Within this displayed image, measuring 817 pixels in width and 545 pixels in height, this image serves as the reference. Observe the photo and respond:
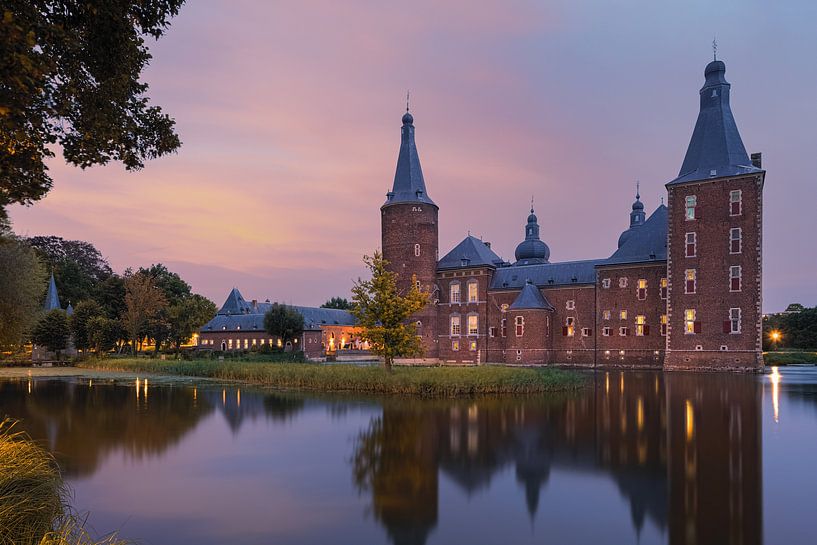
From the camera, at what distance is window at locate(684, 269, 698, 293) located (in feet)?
134

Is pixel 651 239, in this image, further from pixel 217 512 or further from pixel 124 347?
pixel 124 347

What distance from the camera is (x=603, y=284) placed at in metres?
46.9

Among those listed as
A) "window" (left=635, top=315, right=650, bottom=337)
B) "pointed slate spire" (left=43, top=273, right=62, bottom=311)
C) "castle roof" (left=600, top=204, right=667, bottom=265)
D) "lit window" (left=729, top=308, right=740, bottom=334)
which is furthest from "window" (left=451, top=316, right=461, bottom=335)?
"pointed slate spire" (left=43, top=273, right=62, bottom=311)

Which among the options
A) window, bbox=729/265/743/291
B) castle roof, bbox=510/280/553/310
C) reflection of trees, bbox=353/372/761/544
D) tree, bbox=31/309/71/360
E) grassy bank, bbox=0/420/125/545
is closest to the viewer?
grassy bank, bbox=0/420/125/545

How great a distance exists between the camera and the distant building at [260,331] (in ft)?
216

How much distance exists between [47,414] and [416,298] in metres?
16.2

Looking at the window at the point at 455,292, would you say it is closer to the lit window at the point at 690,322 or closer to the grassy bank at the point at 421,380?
the lit window at the point at 690,322

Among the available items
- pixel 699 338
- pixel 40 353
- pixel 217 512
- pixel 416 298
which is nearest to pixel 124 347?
pixel 40 353

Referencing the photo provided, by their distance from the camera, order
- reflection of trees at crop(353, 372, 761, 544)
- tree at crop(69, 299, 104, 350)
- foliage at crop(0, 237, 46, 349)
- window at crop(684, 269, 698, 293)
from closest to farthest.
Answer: reflection of trees at crop(353, 372, 761, 544), foliage at crop(0, 237, 46, 349), window at crop(684, 269, 698, 293), tree at crop(69, 299, 104, 350)

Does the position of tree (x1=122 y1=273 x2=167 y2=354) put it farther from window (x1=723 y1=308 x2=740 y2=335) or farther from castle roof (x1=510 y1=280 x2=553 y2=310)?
window (x1=723 y1=308 x2=740 y2=335)

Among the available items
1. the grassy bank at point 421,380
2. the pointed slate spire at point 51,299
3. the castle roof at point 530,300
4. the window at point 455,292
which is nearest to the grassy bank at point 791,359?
the castle roof at point 530,300

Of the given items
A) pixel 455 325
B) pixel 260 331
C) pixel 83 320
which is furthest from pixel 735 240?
pixel 83 320

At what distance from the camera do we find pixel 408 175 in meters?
50.1

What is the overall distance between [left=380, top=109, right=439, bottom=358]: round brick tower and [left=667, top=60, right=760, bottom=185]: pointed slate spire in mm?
20629
